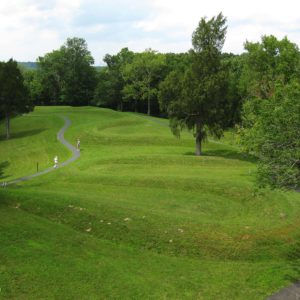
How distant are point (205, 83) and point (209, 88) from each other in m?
0.89

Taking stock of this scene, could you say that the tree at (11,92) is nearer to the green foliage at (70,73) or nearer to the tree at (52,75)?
the green foliage at (70,73)

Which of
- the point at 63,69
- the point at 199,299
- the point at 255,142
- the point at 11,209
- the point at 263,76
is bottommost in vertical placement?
the point at 199,299

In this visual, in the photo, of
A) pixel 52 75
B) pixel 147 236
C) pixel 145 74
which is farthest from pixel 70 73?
pixel 147 236

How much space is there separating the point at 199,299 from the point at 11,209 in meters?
14.6

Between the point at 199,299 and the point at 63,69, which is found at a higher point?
the point at 63,69

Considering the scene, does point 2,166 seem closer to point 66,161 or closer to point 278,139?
point 66,161

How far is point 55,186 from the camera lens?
35062mm

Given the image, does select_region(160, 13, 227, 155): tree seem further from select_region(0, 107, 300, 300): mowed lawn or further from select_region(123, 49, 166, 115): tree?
select_region(123, 49, 166, 115): tree

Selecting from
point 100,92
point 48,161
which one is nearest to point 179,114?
point 48,161

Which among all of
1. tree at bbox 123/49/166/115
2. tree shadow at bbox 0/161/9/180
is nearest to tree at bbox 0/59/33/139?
tree shadow at bbox 0/161/9/180

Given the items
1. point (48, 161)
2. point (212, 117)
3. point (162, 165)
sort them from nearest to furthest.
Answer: point (162, 165)
point (212, 117)
point (48, 161)

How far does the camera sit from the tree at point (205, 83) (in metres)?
46.3

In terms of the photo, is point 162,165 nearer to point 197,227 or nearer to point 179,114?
point 179,114

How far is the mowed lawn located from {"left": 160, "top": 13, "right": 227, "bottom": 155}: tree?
979 centimetres
